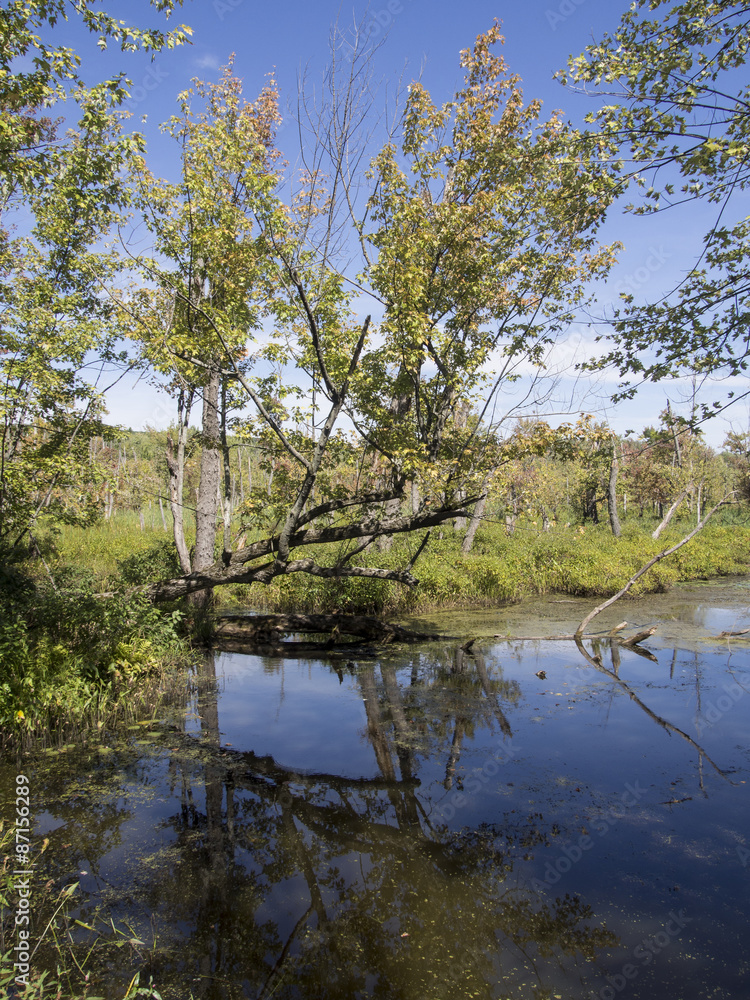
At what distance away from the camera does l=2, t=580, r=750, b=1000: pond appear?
3.40 m

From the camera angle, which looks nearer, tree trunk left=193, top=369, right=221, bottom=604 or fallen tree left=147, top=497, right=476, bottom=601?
fallen tree left=147, top=497, right=476, bottom=601

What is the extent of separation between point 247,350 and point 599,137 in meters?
5.75

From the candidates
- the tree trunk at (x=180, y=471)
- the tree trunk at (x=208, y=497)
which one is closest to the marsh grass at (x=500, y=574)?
the tree trunk at (x=208, y=497)

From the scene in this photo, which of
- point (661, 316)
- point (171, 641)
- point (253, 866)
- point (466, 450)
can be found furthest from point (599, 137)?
point (171, 641)

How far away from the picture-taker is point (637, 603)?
50.3ft

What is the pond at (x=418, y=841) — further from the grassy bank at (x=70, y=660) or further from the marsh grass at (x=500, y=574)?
the marsh grass at (x=500, y=574)

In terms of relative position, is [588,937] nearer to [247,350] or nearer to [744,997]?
[744,997]

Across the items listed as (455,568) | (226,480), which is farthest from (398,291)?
(455,568)

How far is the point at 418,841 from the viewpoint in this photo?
15.4 ft

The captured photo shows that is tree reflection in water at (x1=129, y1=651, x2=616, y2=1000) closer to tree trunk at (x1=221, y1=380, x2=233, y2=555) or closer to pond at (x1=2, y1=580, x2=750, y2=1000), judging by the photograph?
pond at (x1=2, y1=580, x2=750, y2=1000)

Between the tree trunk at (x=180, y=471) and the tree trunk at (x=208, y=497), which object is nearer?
the tree trunk at (x=180, y=471)

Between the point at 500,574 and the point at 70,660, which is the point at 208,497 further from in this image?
the point at 500,574

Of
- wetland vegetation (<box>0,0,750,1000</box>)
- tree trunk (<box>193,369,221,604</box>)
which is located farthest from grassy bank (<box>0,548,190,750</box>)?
tree trunk (<box>193,369,221,604</box>)

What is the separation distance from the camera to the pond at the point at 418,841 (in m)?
3.40
